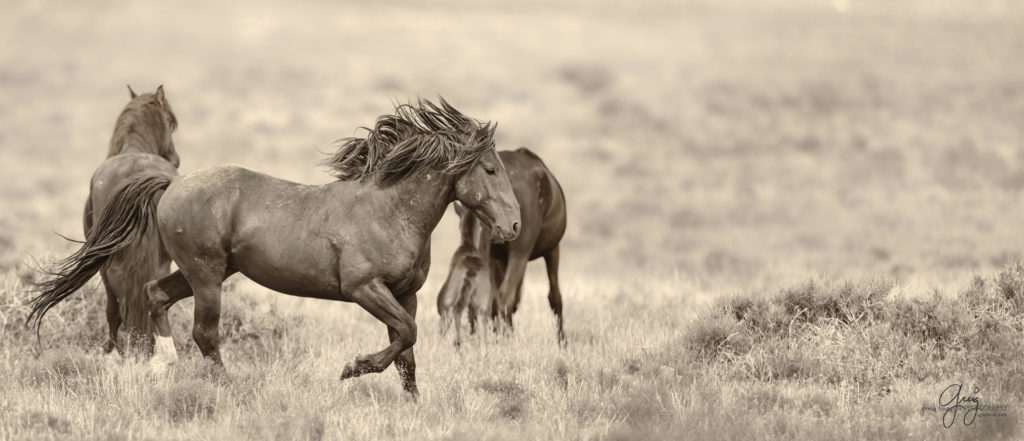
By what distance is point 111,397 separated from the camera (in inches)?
265

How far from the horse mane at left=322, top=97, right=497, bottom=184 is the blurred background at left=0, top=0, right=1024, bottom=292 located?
7037 millimetres

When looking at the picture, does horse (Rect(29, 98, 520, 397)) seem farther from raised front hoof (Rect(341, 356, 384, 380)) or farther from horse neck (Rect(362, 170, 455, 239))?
raised front hoof (Rect(341, 356, 384, 380))

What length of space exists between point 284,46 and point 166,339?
124 feet

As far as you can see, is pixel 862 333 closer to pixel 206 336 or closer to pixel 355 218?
pixel 355 218

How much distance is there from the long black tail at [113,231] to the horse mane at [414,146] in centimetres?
120

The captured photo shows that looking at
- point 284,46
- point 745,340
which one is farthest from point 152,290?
point 284,46

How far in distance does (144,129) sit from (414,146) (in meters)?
3.26

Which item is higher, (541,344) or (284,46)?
(284,46)

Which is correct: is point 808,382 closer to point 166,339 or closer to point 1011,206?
point 166,339

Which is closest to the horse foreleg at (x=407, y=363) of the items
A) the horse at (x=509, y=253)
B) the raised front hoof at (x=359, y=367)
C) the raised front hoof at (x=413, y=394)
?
the raised front hoof at (x=413, y=394)

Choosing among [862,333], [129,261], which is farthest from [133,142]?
[862,333]

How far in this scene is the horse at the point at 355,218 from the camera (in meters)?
6.66

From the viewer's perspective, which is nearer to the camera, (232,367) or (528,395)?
(528,395)
